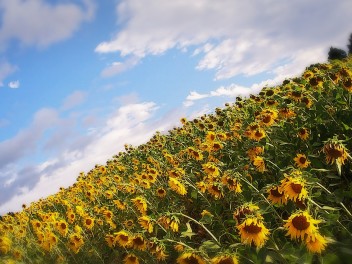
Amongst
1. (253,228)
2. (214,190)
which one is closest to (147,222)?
(214,190)

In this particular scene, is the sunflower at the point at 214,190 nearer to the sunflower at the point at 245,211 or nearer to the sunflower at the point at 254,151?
the sunflower at the point at 254,151

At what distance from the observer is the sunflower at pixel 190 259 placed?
3.46m

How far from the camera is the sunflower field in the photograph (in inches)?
136

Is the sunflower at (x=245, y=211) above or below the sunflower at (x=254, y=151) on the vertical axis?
below

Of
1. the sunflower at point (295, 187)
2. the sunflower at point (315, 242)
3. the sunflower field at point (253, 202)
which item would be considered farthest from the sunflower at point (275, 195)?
the sunflower at point (315, 242)

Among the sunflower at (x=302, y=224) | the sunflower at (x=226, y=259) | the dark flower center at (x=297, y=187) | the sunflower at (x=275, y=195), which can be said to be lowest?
the sunflower at (x=302, y=224)

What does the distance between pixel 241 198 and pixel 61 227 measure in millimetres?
3502

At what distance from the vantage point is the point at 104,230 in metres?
7.66

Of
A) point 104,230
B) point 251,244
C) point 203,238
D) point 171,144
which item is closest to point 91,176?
point 171,144

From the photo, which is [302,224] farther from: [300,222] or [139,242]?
[139,242]

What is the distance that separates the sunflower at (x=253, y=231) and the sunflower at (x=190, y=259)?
1.33ft

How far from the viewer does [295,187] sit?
3.43 metres

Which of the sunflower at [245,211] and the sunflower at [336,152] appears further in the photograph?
the sunflower at [336,152]

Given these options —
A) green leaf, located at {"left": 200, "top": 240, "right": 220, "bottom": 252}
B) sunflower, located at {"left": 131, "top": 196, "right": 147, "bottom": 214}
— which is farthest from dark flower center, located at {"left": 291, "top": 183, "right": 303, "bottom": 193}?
sunflower, located at {"left": 131, "top": 196, "right": 147, "bottom": 214}
